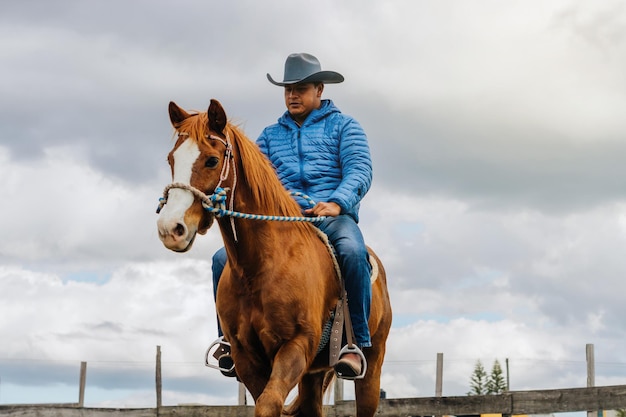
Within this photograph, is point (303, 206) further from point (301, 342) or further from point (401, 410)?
point (401, 410)

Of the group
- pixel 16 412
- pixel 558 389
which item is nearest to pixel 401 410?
pixel 558 389

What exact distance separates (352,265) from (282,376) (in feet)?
3.35

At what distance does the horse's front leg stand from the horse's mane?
2.58ft

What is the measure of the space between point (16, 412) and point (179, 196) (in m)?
8.53

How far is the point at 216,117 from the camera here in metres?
4.66

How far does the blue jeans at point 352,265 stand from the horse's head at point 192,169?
A: 3.70 feet

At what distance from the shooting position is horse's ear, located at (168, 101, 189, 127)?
4.79 m

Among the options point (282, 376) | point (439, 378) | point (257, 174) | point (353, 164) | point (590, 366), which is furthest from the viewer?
point (439, 378)

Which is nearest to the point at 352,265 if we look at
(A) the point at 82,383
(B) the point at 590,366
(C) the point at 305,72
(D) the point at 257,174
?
(D) the point at 257,174

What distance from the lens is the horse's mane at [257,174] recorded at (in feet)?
15.7

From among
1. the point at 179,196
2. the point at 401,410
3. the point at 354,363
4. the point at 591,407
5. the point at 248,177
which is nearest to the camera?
the point at 179,196

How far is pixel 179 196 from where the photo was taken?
14.1 ft

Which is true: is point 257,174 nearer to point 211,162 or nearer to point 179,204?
point 211,162

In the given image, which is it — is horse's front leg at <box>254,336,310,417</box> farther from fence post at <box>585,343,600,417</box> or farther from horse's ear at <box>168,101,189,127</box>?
fence post at <box>585,343,600,417</box>
